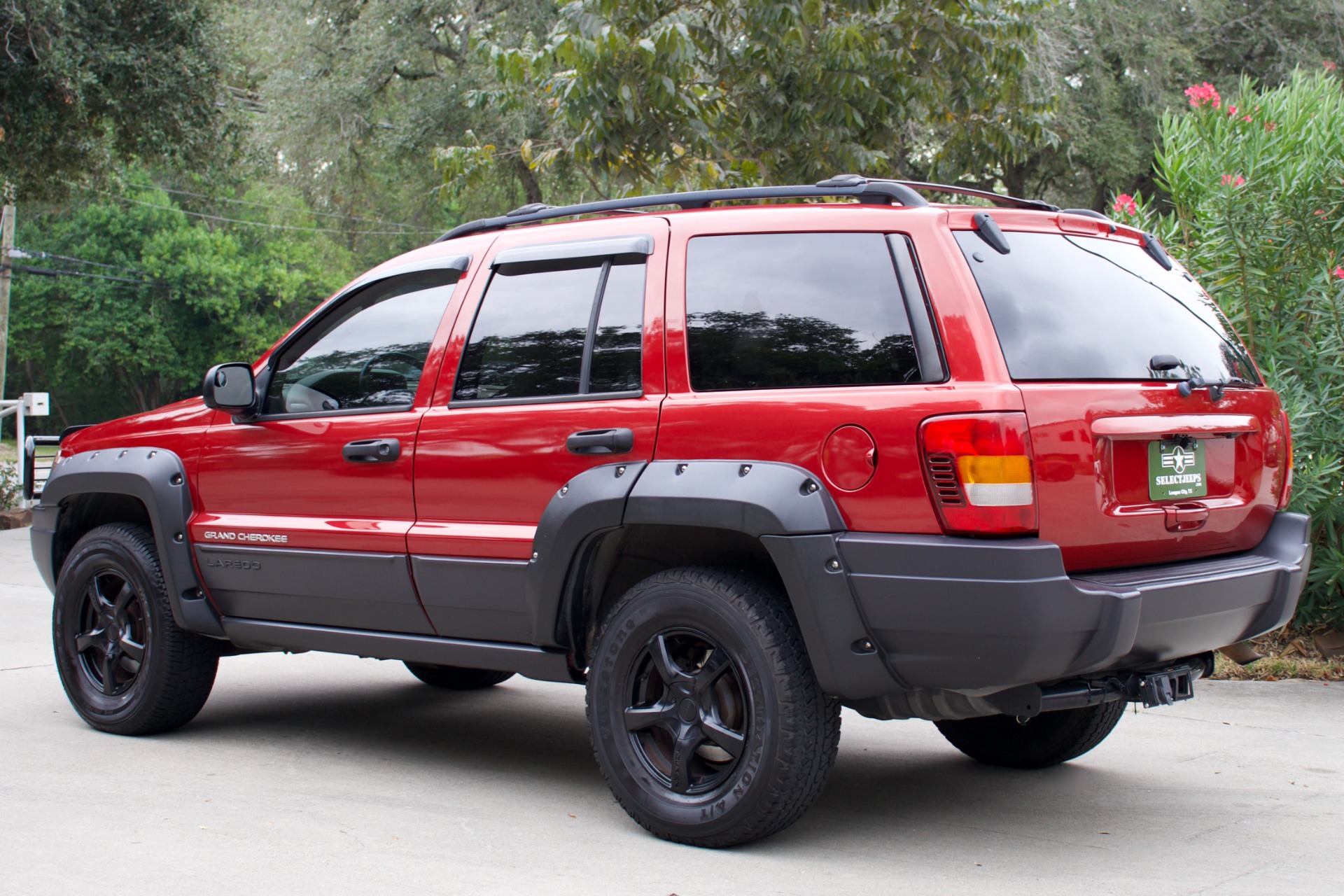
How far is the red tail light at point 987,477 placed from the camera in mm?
3484

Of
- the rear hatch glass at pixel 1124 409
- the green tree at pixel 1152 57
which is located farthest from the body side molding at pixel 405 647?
the green tree at pixel 1152 57

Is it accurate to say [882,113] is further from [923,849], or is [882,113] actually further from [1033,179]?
[1033,179]

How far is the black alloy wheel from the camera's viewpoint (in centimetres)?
398

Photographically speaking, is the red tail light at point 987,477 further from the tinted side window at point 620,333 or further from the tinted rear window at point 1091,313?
the tinted side window at point 620,333

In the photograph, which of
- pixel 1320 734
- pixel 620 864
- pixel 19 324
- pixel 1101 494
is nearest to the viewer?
pixel 1101 494

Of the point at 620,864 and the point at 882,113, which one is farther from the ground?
the point at 882,113

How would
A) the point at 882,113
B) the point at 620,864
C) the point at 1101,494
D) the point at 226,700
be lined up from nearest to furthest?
1. the point at 1101,494
2. the point at 620,864
3. the point at 226,700
4. the point at 882,113

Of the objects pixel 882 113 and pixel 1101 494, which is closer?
pixel 1101 494

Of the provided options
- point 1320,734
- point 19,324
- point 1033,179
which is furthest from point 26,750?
point 19,324

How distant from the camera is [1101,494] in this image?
365 cm

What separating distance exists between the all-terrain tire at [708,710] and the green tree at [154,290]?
42646 mm

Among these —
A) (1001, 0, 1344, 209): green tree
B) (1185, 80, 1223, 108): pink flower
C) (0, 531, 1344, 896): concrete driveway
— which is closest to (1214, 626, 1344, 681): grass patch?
(0, 531, 1344, 896): concrete driveway

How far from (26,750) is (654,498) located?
3028mm

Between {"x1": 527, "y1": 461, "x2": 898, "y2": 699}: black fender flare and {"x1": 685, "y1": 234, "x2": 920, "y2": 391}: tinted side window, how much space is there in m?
0.30
